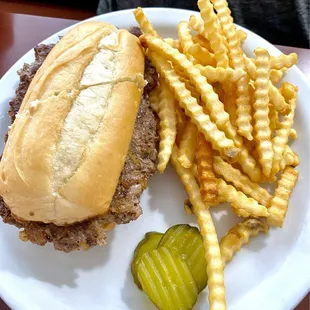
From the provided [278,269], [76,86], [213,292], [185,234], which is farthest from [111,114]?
[278,269]

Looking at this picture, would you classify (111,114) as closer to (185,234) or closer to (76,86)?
(76,86)

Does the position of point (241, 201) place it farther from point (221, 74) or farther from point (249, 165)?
point (221, 74)

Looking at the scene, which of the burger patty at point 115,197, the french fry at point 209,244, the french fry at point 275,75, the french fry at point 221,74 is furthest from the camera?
the french fry at point 275,75

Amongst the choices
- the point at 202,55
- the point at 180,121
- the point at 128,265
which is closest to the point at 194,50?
the point at 202,55

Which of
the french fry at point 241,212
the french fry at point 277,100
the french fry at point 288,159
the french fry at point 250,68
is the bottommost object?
the french fry at point 241,212

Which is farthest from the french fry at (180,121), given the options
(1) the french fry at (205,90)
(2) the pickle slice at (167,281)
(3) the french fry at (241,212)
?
(2) the pickle slice at (167,281)

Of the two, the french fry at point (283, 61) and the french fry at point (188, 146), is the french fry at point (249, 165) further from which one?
the french fry at point (283, 61)
